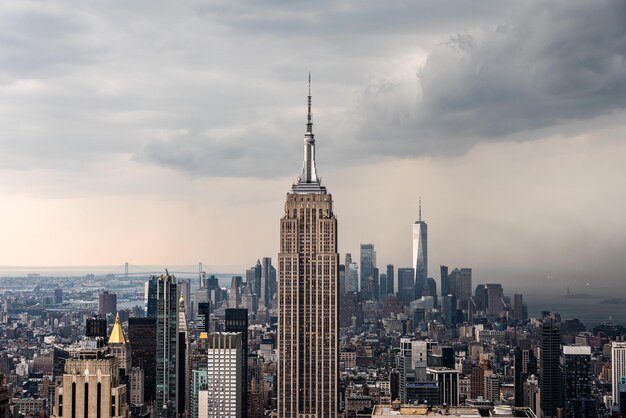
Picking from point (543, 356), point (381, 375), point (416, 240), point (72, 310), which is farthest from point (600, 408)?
point (72, 310)

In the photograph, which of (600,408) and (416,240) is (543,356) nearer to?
(600,408)

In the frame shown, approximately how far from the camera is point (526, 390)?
1928cm

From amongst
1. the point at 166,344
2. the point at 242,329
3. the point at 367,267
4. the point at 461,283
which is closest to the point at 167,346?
the point at 166,344

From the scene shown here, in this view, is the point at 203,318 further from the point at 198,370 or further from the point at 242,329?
the point at 198,370

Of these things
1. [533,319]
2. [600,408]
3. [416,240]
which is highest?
[416,240]

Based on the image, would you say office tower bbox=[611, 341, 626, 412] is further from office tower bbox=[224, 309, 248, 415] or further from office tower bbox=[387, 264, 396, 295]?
office tower bbox=[224, 309, 248, 415]

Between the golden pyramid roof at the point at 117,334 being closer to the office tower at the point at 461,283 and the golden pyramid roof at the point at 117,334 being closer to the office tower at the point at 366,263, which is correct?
the office tower at the point at 366,263

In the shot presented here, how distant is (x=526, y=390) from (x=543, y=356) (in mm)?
1152

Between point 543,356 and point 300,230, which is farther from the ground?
point 300,230

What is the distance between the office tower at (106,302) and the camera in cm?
1902

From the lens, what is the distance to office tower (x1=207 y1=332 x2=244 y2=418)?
20.5 meters

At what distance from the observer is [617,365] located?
1820 centimetres

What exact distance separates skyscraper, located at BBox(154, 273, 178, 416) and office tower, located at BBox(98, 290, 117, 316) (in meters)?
0.83

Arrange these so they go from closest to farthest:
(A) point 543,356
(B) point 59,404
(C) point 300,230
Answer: (B) point 59,404 < (A) point 543,356 < (C) point 300,230
